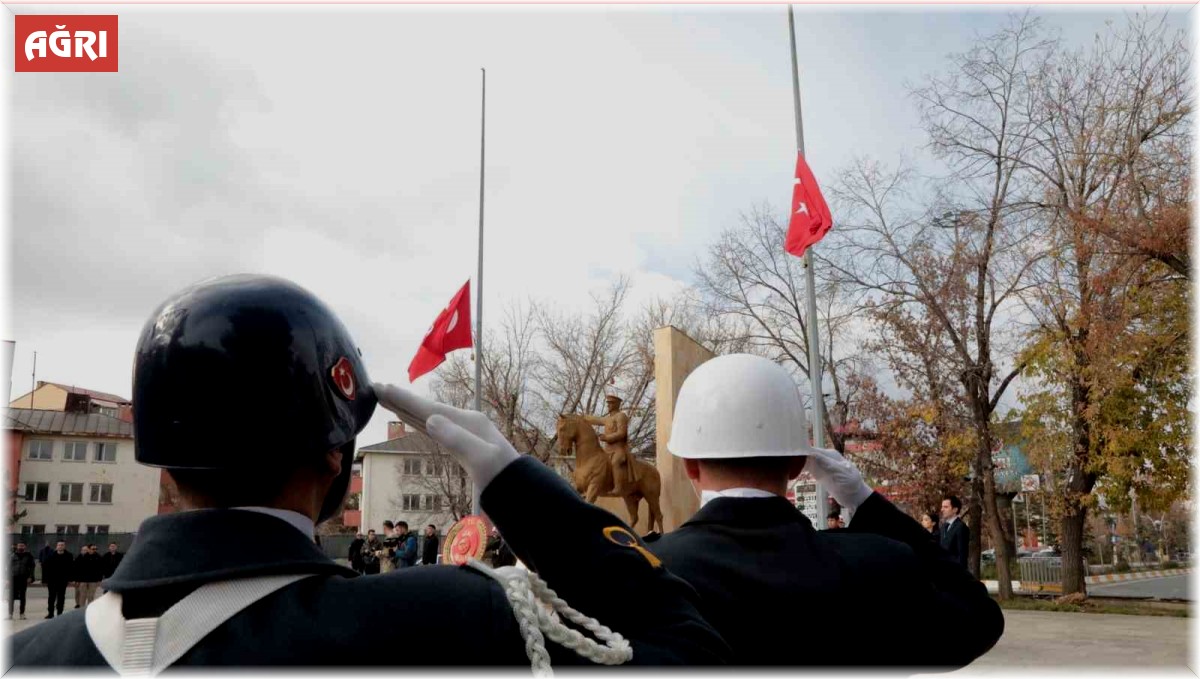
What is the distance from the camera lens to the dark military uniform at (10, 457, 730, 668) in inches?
43.6

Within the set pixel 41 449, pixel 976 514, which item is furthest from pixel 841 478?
pixel 41 449

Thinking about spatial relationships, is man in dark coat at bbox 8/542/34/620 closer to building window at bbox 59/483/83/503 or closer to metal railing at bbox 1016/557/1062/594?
metal railing at bbox 1016/557/1062/594

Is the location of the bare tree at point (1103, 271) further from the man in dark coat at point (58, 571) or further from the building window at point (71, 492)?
the building window at point (71, 492)

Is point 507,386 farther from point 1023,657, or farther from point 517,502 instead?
point 517,502

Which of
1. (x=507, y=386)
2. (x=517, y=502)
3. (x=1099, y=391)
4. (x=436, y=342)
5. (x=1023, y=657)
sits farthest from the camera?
(x=507, y=386)

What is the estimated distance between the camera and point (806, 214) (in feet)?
43.5

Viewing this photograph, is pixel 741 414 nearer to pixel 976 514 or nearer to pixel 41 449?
pixel 976 514

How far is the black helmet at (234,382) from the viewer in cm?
121

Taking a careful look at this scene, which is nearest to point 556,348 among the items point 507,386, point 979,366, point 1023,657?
point 507,386

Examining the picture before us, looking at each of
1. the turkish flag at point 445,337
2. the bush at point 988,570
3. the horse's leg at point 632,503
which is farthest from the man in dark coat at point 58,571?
the bush at point 988,570

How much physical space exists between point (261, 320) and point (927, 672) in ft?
5.81

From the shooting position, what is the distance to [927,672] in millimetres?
2189

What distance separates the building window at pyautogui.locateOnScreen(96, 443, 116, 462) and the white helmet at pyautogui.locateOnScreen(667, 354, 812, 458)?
5984 cm

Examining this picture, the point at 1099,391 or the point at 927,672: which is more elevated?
the point at 1099,391
